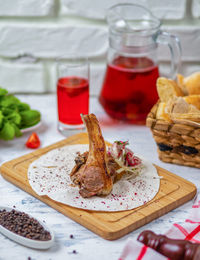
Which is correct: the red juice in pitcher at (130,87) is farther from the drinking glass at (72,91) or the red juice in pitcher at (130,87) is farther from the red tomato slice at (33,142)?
the red tomato slice at (33,142)

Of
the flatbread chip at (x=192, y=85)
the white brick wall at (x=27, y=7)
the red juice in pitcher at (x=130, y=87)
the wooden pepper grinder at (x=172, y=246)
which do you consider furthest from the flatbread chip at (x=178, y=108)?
the white brick wall at (x=27, y=7)

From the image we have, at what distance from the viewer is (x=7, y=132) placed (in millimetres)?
1486

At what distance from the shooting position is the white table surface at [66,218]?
3.28 feet

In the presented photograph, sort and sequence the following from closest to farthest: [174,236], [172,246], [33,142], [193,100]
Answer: [172,246] < [174,236] < [193,100] < [33,142]

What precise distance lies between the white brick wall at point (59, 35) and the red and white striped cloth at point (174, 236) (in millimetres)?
882

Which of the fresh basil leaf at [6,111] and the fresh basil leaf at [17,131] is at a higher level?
the fresh basil leaf at [6,111]

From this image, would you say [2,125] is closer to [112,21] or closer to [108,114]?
[108,114]

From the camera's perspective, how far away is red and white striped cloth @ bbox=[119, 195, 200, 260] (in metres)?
0.92

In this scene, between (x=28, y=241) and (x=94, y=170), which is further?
(x=94, y=170)

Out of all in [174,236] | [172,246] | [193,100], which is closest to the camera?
[172,246]

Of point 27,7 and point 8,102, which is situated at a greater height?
point 27,7

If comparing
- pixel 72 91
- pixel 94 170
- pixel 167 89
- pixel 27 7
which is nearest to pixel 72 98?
pixel 72 91

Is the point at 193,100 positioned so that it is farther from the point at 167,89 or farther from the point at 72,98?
the point at 72,98

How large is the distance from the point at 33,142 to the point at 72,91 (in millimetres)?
223
